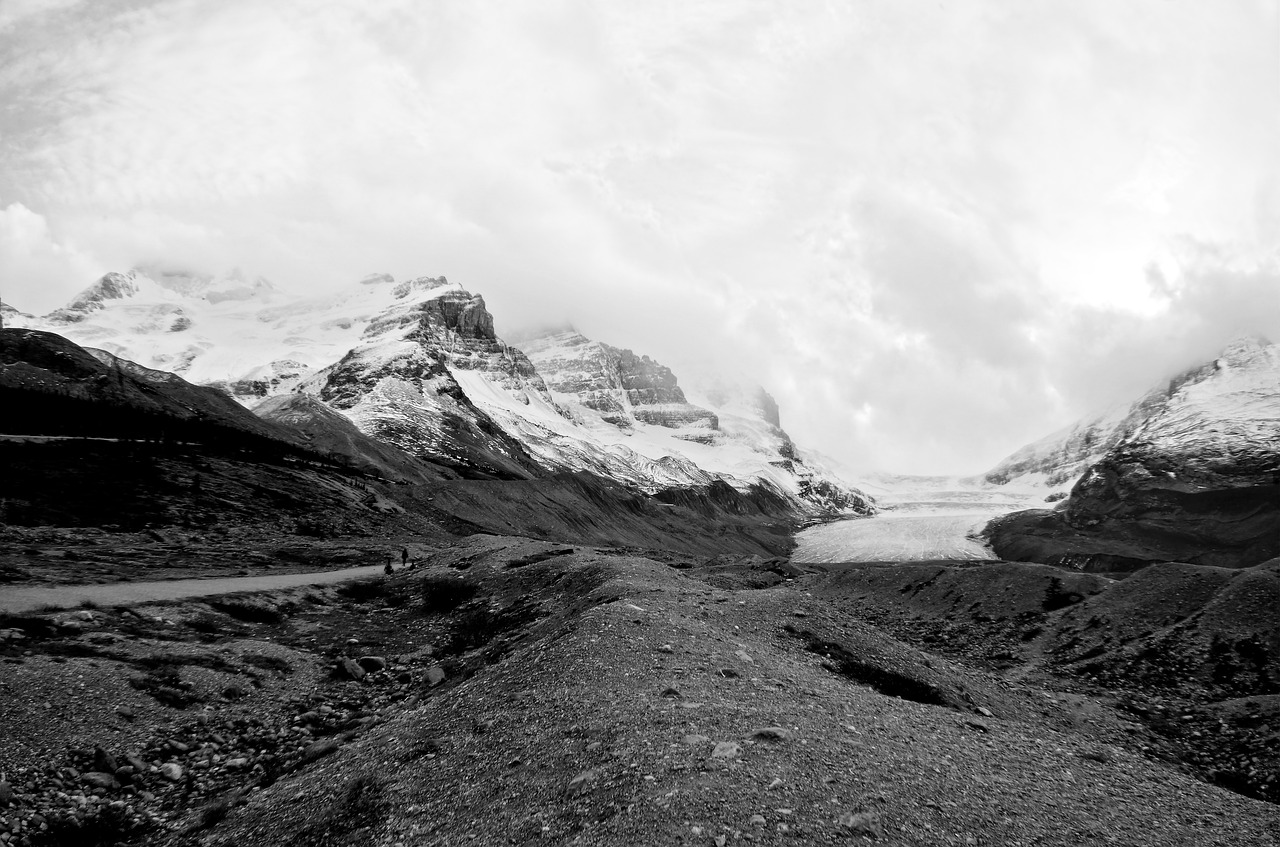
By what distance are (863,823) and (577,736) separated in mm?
6966

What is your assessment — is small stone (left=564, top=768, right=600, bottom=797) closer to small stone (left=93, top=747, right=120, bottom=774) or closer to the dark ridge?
small stone (left=93, top=747, right=120, bottom=774)

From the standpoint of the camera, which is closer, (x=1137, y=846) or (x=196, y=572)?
(x=1137, y=846)

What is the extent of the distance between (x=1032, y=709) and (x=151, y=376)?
153 meters

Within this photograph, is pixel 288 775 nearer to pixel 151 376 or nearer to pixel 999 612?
pixel 999 612

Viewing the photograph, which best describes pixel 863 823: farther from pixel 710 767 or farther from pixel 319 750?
pixel 319 750

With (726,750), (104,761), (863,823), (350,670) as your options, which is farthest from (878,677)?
(104,761)

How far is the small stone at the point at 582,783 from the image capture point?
45.0 ft

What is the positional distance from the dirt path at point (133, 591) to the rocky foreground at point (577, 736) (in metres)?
2.26

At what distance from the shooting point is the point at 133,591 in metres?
A: 34.2

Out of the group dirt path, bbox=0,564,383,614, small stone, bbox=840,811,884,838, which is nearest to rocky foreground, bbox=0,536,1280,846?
small stone, bbox=840,811,884,838

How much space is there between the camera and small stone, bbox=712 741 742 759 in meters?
14.8

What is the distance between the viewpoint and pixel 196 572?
44406mm

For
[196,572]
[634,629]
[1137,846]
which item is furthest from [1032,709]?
[196,572]

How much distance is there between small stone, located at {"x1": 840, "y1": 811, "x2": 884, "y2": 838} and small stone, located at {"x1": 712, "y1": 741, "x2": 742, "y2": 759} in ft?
9.49
